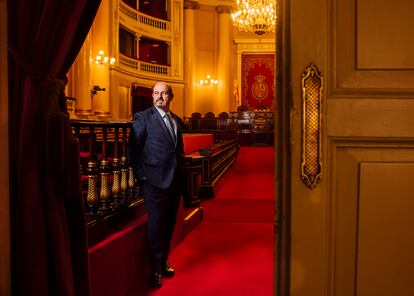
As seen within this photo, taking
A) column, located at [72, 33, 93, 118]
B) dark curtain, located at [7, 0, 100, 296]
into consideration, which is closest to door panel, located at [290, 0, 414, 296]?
dark curtain, located at [7, 0, 100, 296]

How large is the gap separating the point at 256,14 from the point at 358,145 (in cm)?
1097

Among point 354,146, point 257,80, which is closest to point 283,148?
point 354,146

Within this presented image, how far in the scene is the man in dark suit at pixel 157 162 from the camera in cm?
277

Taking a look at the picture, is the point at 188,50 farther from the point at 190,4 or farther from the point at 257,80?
the point at 257,80

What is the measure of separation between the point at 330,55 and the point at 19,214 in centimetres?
123

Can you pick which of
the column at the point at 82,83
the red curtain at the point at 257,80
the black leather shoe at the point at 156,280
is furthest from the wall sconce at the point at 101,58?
the black leather shoe at the point at 156,280

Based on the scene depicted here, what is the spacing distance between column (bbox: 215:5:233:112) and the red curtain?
4.17ft

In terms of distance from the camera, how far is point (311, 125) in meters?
1.30

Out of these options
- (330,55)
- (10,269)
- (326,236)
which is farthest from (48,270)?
(330,55)

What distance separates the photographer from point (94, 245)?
2.46m

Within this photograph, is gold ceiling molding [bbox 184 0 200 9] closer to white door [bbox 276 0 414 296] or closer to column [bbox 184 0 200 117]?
column [bbox 184 0 200 117]

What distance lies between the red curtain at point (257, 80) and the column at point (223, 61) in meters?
1.27

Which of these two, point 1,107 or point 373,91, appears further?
point 1,107

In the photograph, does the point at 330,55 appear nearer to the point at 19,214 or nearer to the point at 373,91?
the point at 373,91
